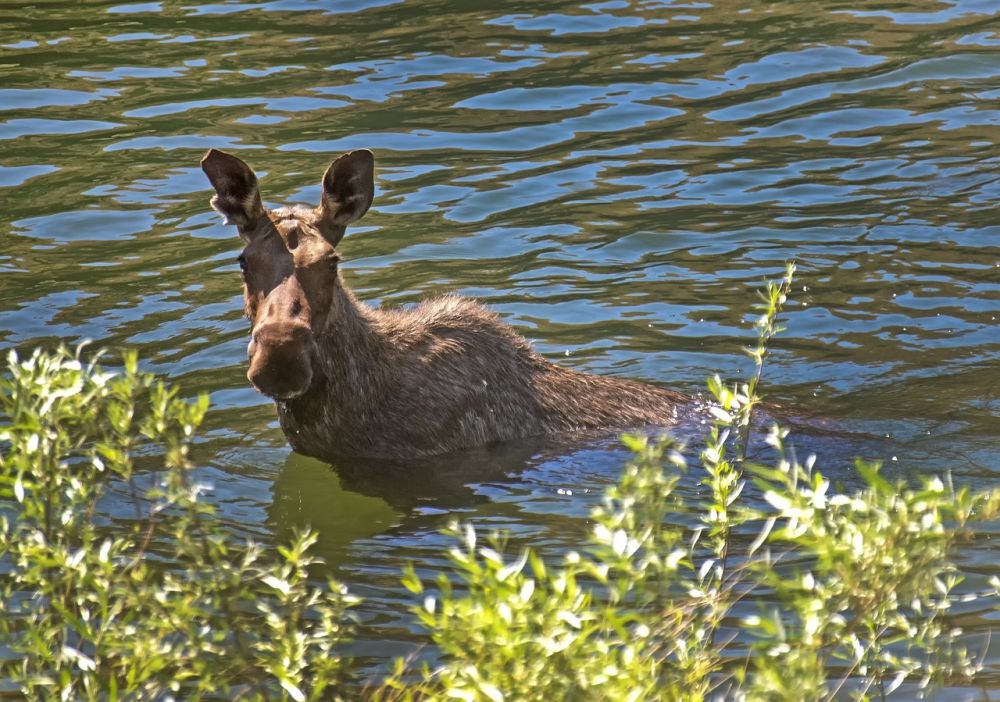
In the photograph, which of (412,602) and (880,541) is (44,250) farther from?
(880,541)

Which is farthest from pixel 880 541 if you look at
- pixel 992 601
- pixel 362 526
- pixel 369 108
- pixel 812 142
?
pixel 369 108

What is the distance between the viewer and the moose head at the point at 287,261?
7496 mm

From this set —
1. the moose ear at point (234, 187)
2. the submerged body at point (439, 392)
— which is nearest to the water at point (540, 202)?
the submerged body at point (439, 392)

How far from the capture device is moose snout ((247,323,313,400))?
741 centimetres

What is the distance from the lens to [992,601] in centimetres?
689

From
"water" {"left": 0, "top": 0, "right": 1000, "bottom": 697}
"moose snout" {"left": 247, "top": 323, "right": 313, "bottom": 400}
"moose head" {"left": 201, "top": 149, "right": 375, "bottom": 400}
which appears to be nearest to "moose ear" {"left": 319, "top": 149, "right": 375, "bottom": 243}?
"moose head" {"left": 201, "top": 149, "right": 375, "bottom": 400}

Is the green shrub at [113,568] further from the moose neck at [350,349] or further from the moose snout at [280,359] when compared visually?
the moose neck at [350,349]

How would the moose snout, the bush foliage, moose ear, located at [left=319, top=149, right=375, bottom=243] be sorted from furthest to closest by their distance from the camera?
moose ear, located at [left=319, top=149, right=375, bottom=243] < the moose snout < the bush foliage

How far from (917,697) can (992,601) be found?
1.06 m

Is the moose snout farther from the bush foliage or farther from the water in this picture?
the bush foliage

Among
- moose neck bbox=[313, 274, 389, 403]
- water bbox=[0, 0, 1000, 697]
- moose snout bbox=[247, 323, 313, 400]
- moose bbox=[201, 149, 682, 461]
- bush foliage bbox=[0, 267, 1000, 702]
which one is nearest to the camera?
bush foliage bbox=[0, 267, 1000, 702]

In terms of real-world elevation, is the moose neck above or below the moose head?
below

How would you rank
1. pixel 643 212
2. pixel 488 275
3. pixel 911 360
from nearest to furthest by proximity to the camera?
pixel 911 360 → pixel 488 275 → pixel 643 212

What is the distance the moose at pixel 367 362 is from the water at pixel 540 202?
0.81 ft
